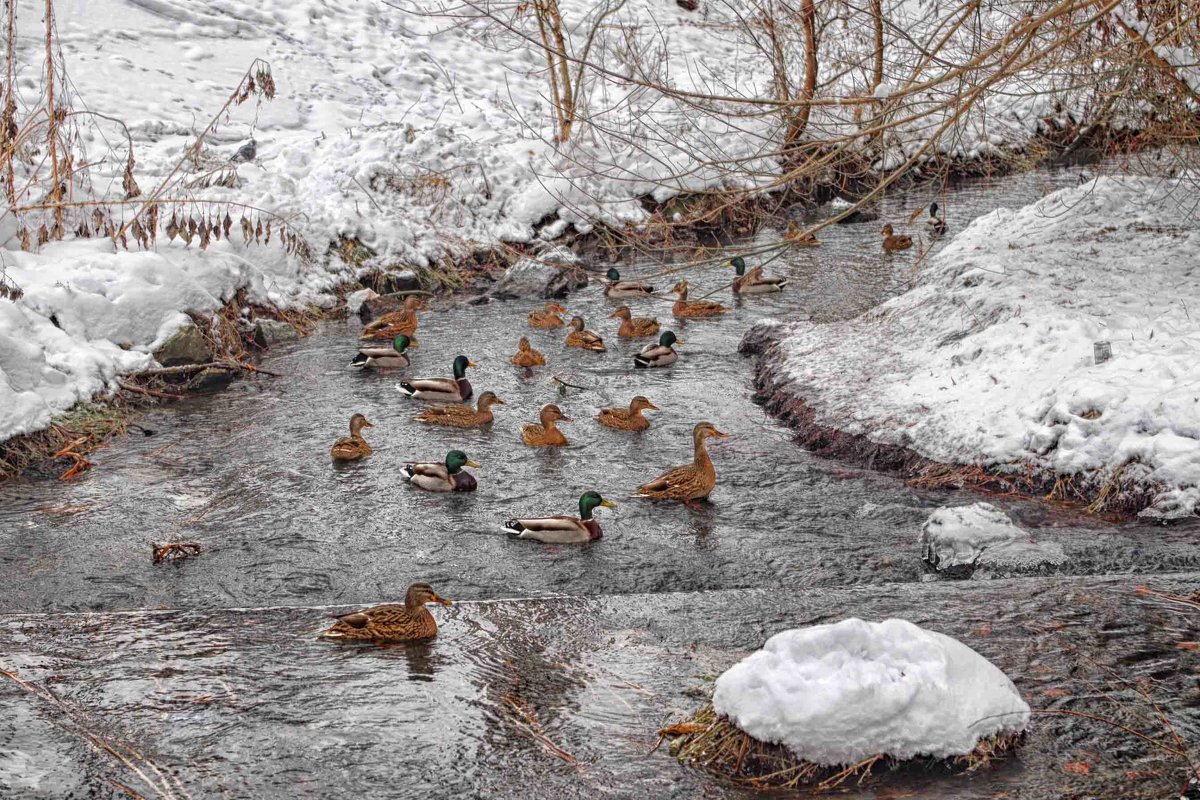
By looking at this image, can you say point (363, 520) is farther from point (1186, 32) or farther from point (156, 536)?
point (1186, 32)

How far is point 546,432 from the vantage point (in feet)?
32.5

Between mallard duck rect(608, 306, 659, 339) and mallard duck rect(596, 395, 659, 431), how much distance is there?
9.99ft

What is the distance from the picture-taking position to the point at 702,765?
4.68 meters

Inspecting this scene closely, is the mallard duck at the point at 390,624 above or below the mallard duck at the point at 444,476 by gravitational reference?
below

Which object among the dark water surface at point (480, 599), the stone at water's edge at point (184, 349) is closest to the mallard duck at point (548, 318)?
the dark water surface at point (480, 599)

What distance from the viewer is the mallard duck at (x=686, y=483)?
8.45 meters

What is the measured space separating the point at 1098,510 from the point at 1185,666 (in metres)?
2.43

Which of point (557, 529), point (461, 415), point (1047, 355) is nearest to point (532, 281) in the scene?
point (461, 415)

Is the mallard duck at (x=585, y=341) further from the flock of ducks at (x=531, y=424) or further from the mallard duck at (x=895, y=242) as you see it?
the mallard duck at (x=895, y=242)

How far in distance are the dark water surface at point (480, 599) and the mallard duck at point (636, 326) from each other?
1.98 metres

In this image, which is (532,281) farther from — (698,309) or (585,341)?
(585,341)

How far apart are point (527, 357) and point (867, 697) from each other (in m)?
8.14

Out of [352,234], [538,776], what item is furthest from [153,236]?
[538,776]

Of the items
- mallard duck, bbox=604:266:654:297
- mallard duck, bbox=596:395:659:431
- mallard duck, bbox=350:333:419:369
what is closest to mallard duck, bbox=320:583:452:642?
mallard duck, bbox=596:395:659:431
